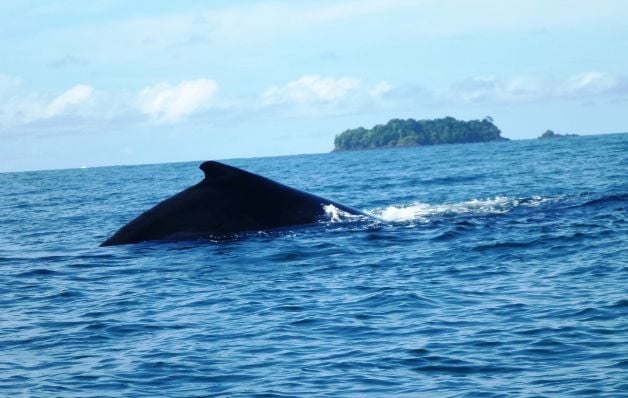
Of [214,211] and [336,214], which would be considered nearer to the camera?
[214,211]

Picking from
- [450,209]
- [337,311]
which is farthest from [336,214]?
[337,311]

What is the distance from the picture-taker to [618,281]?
1466 cm

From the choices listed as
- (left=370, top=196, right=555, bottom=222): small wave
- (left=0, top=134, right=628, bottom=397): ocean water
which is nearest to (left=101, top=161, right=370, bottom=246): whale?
(left=0, top=134, right=628, bottom=397): ocean water

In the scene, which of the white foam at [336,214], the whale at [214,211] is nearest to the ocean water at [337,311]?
the white foam at [336,214]

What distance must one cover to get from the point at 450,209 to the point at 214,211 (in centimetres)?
804

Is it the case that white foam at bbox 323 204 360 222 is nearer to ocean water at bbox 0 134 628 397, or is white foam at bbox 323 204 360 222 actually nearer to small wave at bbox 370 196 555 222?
ocean water at bbox 0 134 628 397

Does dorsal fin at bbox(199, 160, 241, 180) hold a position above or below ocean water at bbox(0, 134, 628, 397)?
above

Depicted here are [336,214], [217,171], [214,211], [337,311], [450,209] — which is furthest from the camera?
[450,209]

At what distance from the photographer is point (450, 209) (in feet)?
87.8

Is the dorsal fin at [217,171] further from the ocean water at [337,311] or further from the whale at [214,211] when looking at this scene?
the ocean water at [337,311]

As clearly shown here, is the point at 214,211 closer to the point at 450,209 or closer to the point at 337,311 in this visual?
the point at 337,311

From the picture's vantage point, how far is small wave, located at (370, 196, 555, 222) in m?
25.1

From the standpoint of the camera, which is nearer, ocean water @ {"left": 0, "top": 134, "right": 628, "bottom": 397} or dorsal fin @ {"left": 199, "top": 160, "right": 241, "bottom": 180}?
ocean water @ {"left": 0, "top": 134, "right": 628, "bottom": 397}

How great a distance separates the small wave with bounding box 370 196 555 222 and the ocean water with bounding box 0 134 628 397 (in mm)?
1281
